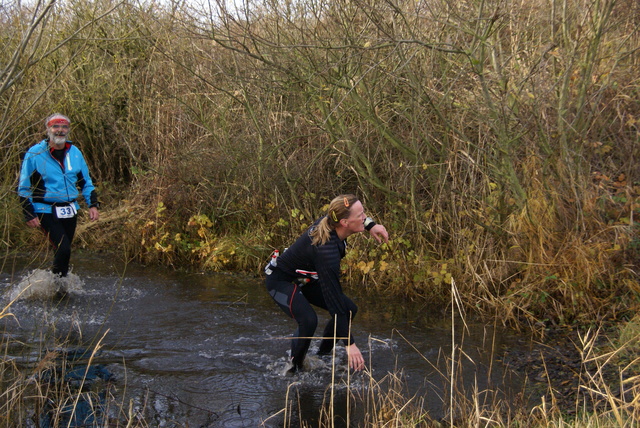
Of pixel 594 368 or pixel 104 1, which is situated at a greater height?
pixel 104 1

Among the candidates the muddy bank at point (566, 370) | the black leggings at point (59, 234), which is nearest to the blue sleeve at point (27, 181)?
the black leggings at point (59, 234)

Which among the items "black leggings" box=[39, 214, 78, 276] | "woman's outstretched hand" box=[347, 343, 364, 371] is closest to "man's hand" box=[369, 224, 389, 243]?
"woman's outstretched hand" box=[347, 343, 364, 371]

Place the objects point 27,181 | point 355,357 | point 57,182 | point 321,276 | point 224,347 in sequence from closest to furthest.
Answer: point 355,357 → point 321,276 → point 224,347 → point 27,181 → point 57,182

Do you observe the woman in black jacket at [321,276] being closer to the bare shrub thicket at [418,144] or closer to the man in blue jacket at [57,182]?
the bare shrub thicket at [418,144]

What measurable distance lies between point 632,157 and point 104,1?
9.16 m

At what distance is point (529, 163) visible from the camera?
25.9 ft

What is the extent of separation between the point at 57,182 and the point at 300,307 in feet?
11.5

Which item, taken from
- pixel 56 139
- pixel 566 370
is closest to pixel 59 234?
pixel 56 139

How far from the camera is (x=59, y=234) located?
768cm

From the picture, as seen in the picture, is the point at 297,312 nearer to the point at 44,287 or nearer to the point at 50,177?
the point at 50,177

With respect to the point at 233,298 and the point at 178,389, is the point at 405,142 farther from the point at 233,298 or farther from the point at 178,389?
the point at 178,389

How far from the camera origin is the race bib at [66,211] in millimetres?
→ 7668

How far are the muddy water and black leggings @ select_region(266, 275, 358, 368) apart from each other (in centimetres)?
22

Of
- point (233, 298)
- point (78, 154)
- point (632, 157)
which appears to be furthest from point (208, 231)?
point (632, 157)
